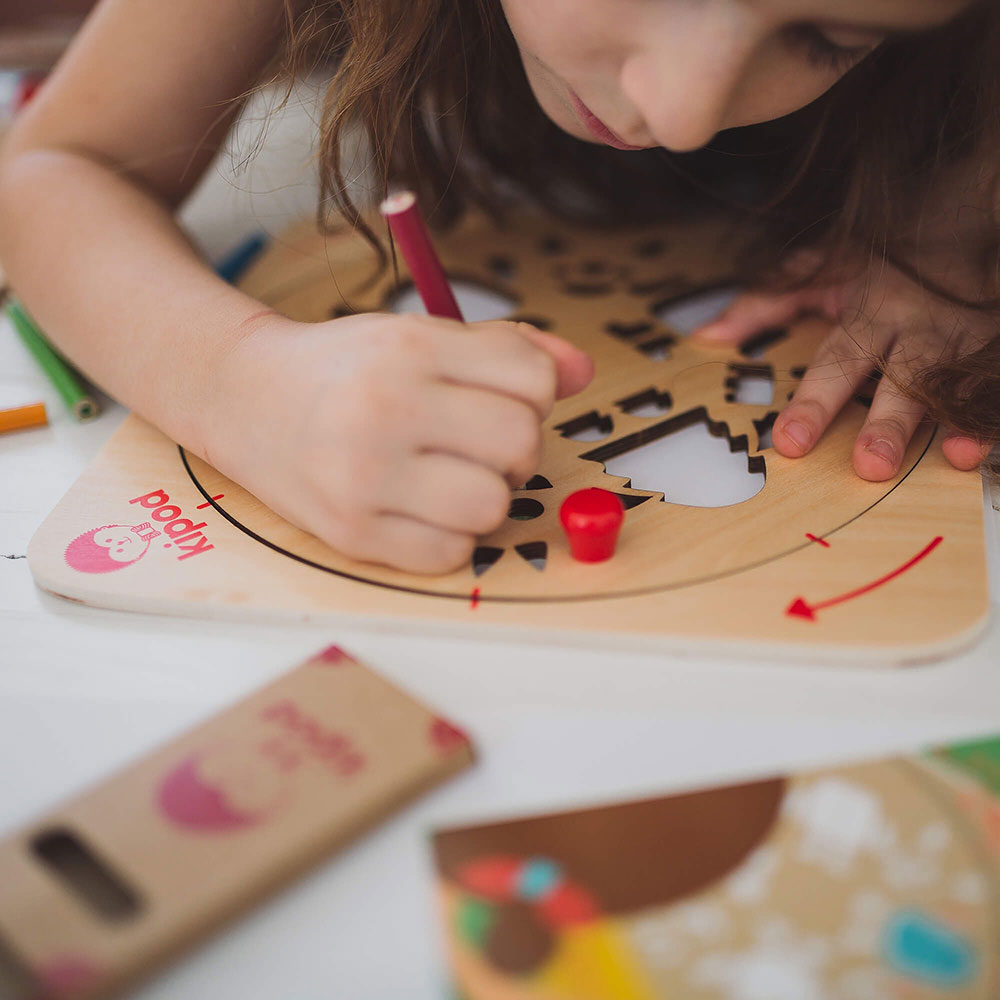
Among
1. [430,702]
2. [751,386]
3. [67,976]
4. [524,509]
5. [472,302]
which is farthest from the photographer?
[472,302]

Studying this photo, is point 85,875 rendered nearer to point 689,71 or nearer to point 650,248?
point 689,71

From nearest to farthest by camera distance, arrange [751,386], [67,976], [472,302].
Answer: [67,976], [751,386], [472,302]

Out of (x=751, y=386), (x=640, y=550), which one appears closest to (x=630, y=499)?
(x=640, y=550)

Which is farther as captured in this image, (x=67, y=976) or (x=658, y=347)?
(x=658, y=347)

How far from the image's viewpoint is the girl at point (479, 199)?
411mm

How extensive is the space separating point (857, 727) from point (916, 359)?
28 centimetres

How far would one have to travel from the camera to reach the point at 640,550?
Result: 17.4 inches

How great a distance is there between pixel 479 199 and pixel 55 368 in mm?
361

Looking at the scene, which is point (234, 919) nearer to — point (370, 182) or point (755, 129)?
point (370, 182)

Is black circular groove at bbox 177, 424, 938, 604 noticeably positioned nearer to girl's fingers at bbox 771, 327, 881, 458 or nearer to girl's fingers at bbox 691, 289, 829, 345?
girl's fingers at bbox 771, 327, 881, 458

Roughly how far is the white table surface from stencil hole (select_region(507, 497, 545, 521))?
9 cm

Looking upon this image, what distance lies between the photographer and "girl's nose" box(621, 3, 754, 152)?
40cm

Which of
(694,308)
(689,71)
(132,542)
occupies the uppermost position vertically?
(689,71)

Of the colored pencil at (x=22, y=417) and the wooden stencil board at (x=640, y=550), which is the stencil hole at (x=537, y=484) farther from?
the colored pencil at (x=22, y=417)
